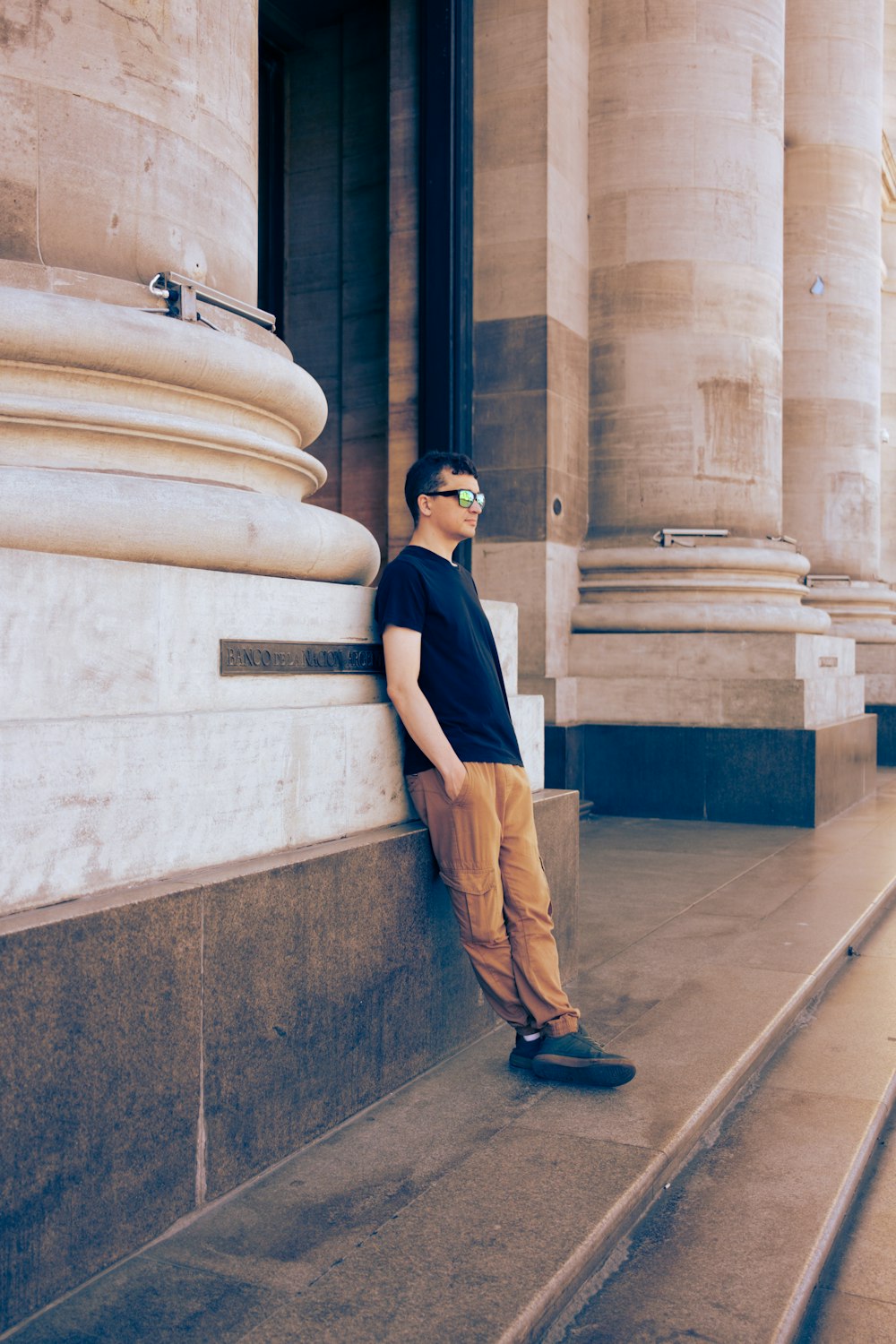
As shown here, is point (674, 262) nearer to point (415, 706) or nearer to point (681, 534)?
point (681, 534)

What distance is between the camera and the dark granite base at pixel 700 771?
36.0 feet

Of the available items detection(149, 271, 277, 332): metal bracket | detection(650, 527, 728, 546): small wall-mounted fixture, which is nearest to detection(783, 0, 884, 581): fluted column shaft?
detection(650, 527, 728, 546): small wall-mounted fixture

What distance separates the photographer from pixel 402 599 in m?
4.43

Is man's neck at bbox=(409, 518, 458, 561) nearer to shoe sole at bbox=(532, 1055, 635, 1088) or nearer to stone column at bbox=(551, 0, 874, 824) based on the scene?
shoe sole at bbox=(532, 1055, 635, 1088)

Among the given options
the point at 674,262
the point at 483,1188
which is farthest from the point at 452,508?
the point at 674,262

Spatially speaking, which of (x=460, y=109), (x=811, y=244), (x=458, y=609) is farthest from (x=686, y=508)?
(x=458, y=609)

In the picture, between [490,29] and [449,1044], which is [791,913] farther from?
[490,29]

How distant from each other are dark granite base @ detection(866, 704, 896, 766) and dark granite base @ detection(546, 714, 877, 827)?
20.1ft

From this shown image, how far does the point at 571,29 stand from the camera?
1147 cm

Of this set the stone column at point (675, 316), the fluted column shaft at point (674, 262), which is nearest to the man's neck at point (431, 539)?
the stone column at point (675, 316)

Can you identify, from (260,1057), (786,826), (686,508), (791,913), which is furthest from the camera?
(686,508)

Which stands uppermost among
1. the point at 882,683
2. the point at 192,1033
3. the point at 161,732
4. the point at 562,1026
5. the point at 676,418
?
the point at 676,418

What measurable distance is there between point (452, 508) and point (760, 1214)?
2461 mm

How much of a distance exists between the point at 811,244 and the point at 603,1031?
13.7 m
